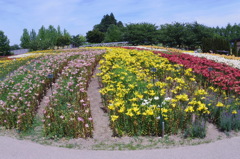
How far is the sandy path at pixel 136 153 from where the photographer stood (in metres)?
4.43

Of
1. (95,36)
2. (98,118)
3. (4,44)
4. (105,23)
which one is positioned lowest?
(98,118)

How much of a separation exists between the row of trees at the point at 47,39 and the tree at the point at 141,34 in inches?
366

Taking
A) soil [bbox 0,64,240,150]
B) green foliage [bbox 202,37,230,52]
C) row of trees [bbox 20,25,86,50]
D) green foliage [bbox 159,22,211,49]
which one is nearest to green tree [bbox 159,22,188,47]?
green foliage [bbox 159,22,211,49]

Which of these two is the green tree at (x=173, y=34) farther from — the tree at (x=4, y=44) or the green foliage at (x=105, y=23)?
the green foliage at (x=105, y=23)

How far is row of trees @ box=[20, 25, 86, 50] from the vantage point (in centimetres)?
4444

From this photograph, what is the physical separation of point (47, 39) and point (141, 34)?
23985 millimetres

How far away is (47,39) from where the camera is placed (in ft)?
173

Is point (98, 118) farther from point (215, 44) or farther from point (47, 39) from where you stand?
point (47, 39)

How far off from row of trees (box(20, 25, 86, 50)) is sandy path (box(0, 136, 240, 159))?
3809cm

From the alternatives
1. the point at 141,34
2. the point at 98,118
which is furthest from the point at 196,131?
the point at 141,34

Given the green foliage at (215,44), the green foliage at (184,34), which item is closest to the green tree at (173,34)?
the green foliage at (184,34)

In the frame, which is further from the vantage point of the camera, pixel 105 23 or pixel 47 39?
pixel 105 23

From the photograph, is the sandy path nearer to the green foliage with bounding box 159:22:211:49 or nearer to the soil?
the soil

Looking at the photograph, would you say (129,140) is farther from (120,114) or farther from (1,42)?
(1,42)
